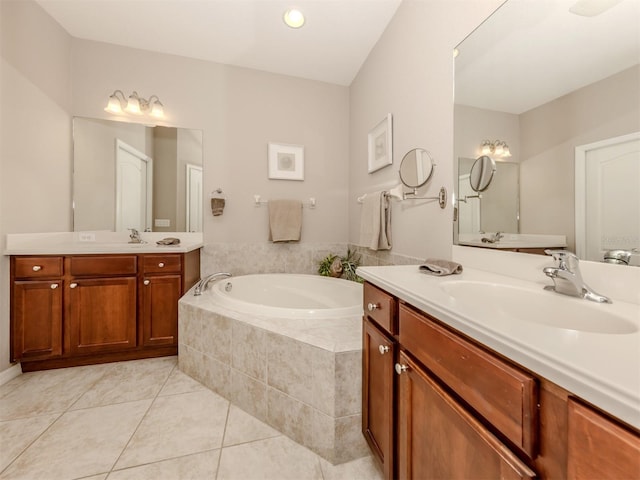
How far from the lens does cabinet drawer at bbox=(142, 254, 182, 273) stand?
6.36ft

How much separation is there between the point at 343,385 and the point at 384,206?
4.06ft

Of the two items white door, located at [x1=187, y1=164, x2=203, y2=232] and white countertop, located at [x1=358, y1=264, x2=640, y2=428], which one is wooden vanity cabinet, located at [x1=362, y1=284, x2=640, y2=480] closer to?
white countertop, located at [x1=358, y1=264, x2=640, y2=428]

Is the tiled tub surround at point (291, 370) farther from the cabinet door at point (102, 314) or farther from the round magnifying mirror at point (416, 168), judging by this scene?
the round magnifying mirror at point (416, 168)

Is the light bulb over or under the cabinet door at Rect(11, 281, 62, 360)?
over

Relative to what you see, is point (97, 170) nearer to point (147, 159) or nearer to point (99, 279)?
point (147, 159)

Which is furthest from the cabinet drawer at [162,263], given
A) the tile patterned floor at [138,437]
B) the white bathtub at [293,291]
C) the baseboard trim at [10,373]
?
the baseboard trim at [10,373]

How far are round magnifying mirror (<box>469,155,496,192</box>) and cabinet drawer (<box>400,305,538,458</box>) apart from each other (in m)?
0.79

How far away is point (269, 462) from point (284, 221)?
1.86 m

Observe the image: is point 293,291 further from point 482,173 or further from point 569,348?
point 569,348

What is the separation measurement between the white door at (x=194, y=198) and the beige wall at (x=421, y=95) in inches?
64.4

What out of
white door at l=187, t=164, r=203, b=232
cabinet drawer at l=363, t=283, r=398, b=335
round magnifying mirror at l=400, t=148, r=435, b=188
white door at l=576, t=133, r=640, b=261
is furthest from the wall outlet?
white door at l=576, t=133, r=640, b=261

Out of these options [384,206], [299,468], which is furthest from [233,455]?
[384,206]

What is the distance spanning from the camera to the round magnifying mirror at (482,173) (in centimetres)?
115

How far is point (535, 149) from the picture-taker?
0.97 metres
